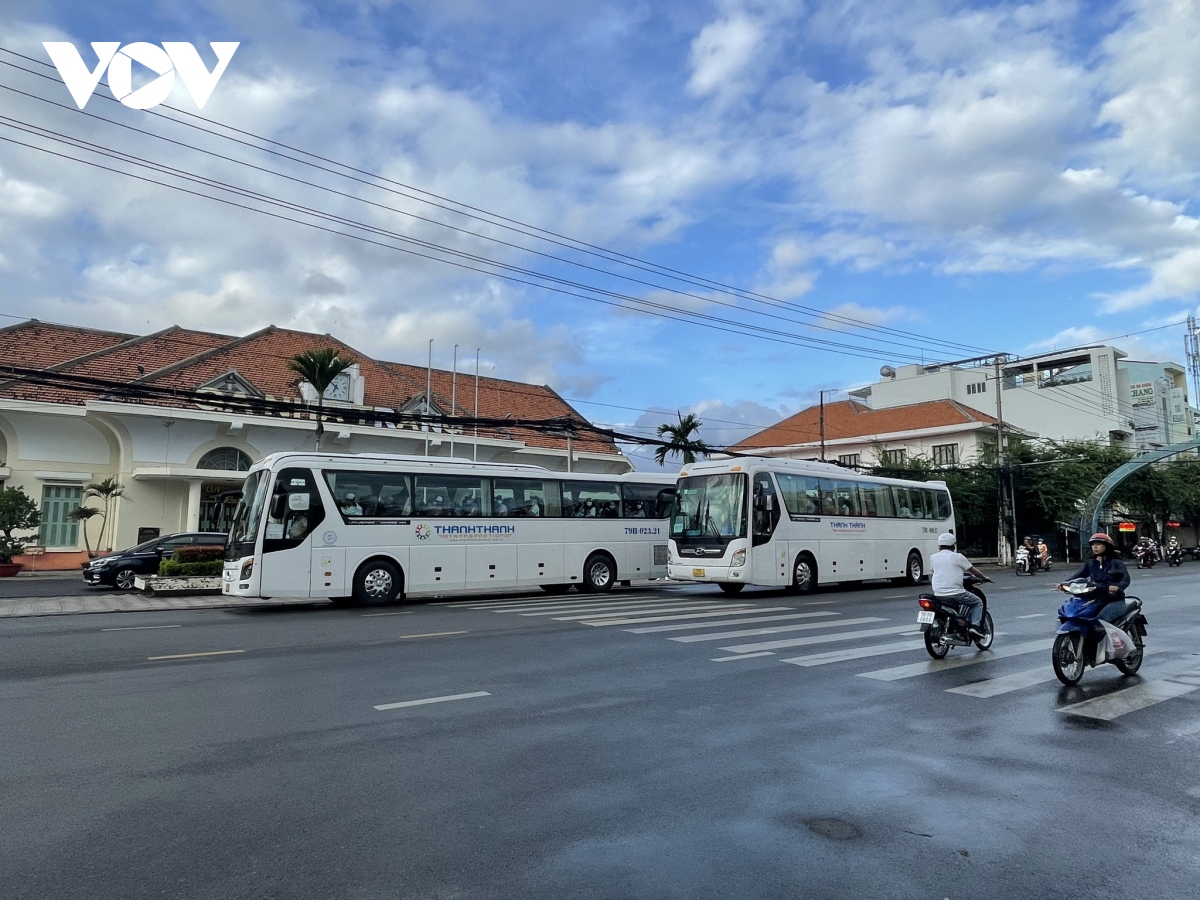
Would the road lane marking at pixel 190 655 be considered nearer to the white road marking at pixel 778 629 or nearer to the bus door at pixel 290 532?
the bus door at pixel 290 532

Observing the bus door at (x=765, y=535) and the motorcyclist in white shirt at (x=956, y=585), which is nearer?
the motorcyclist in white shirt at (x=956, y=585)

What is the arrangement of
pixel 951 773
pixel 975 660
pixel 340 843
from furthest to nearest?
pixel 975 660 < pixel 951 773 < pixel 340 843

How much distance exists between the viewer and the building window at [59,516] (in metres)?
28.6

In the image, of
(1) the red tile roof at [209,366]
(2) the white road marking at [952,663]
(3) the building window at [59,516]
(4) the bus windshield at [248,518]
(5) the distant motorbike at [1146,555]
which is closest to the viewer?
A: (2) the white road marking at [952,663]

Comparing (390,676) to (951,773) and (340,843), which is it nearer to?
(340,843)

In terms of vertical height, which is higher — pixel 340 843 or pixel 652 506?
pixel 652 506

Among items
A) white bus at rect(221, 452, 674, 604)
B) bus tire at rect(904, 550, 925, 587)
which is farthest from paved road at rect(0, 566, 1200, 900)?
bus tire at rect(904, 550, 925, 587)

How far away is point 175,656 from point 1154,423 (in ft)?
232

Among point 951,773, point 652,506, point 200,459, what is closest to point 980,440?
point 652,506

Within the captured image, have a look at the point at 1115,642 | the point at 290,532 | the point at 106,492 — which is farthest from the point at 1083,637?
the point at 106,492

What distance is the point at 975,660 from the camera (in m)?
9.91

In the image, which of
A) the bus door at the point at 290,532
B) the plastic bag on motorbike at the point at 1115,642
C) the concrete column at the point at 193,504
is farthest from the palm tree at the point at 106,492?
the plastic bag on motorbike at the point at 1115,642

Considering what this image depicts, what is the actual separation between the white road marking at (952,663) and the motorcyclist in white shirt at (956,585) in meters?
0.35

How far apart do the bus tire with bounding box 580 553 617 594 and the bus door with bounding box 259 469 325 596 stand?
7282mm
